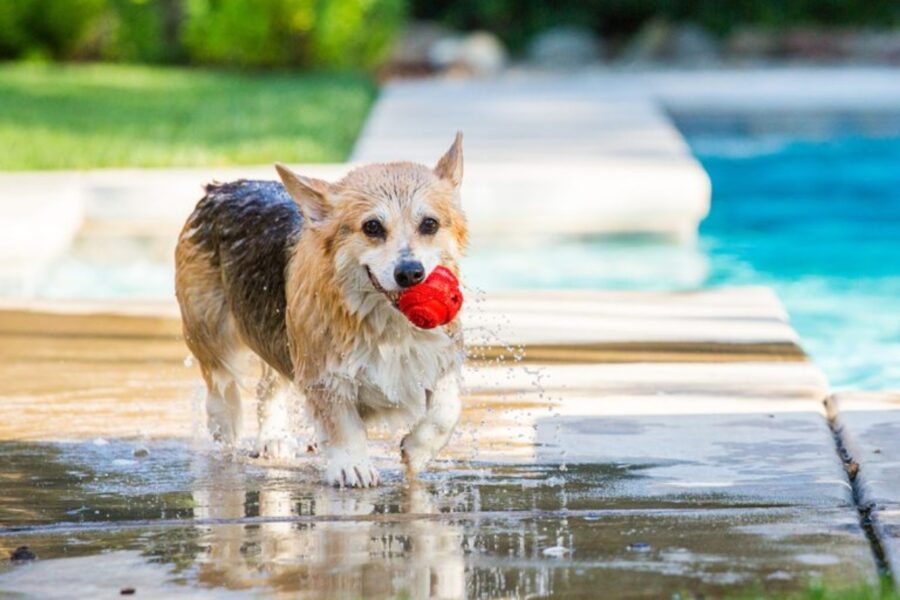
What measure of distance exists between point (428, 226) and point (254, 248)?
93cm

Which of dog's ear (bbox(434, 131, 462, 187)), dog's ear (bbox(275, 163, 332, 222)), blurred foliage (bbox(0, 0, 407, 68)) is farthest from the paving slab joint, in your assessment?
blurred foliage (bbox(0, 0, 407, 68))

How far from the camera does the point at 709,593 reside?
3.80 m

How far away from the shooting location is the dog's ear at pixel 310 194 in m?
4.89

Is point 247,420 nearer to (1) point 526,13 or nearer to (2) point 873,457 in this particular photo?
(2) point 873,457

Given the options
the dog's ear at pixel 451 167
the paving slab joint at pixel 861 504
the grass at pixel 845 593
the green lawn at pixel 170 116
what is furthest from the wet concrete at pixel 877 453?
the green lawn at pixel 170 116

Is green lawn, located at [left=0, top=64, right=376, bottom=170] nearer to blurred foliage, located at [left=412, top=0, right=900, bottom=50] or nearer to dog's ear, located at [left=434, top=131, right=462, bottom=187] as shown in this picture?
blurred foliage, located at [left=412, top=0, right=900, bottom=50]

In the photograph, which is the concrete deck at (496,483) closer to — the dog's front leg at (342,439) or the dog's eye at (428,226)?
the dog's front leg at (342,439)

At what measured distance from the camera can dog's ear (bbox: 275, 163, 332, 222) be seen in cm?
489

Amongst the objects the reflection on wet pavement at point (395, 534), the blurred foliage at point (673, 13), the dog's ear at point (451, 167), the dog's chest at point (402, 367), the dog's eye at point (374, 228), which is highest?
the blurred foliage at point (673, 13)

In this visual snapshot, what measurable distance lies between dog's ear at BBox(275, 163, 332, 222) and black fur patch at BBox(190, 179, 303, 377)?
0.44 metres

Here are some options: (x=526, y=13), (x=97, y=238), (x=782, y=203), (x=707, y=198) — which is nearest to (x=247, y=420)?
(x=97, y=238)

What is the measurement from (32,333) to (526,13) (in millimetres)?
16736

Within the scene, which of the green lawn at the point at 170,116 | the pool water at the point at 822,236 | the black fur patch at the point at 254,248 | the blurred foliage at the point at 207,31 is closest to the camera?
the black fur patch at the point at 254,248

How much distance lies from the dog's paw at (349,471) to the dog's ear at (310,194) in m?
0.71
